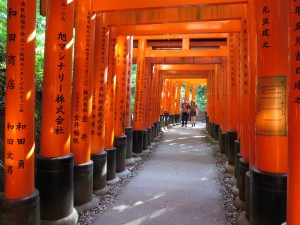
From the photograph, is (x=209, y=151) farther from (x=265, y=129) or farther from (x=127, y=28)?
(x=265, y=129)

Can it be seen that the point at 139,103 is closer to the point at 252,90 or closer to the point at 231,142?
the point at 231,142

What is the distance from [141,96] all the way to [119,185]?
4.58m

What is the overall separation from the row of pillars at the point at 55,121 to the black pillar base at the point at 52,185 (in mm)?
13

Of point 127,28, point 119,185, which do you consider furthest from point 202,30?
point 119,185

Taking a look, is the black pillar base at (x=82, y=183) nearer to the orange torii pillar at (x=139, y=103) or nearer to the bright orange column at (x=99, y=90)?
the bright orange column at (x=99, y=90)

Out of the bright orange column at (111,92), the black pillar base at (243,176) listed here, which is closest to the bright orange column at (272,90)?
the black pillar base at (243,176)

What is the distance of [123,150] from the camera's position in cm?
707

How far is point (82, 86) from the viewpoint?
4.71 m

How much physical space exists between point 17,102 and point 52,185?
1.31 m

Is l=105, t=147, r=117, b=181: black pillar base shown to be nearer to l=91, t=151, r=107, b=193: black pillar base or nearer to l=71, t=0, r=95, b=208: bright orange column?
l=91, t=151, r=107, b=193: black pillar base

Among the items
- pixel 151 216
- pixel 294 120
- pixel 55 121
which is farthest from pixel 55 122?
pixel 294 120

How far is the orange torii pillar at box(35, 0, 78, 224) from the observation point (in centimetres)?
386

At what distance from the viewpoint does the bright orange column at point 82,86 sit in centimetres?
A: 466

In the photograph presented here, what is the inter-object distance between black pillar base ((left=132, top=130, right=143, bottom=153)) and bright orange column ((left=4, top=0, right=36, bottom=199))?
21.7 feet
